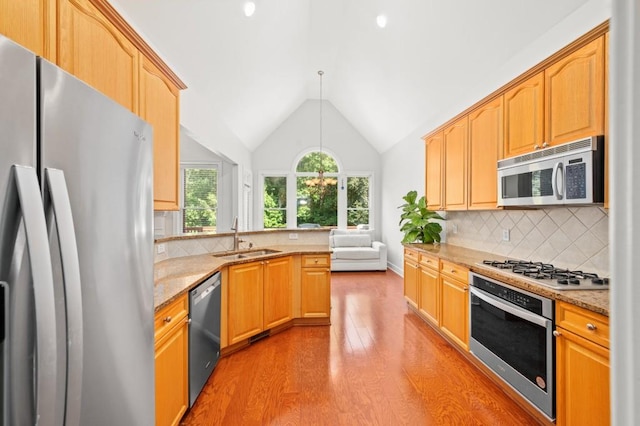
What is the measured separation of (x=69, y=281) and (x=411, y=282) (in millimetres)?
3729

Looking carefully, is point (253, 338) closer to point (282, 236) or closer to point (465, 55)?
point (282, 236)

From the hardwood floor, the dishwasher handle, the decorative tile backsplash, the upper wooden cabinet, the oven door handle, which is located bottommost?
the hardwood floor

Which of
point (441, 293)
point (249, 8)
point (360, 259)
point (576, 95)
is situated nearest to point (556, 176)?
point (576, 95)

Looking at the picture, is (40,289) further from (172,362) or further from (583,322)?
(583,322)

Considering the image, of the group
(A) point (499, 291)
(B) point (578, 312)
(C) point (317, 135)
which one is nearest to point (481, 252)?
(A) point (499, 291)

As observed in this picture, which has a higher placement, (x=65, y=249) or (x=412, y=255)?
(x=65, y=249)

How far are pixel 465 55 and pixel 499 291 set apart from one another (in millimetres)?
2456

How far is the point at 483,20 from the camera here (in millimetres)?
2805

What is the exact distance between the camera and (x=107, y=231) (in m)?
0.94

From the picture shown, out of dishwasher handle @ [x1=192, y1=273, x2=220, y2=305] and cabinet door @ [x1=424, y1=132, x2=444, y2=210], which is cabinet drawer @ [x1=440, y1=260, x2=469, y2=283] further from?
dishwasher handle @ [x1=192, y1=273, x2=220, y2=305]

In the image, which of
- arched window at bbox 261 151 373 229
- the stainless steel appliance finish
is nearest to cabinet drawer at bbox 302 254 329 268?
the stainless steel appliance finish

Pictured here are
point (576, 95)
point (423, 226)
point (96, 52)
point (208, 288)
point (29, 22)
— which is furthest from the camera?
point (423, 226)

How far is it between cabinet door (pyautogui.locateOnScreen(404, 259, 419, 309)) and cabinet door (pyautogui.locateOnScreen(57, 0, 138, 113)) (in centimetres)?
326

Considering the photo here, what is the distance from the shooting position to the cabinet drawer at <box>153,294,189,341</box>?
61.8 inches
